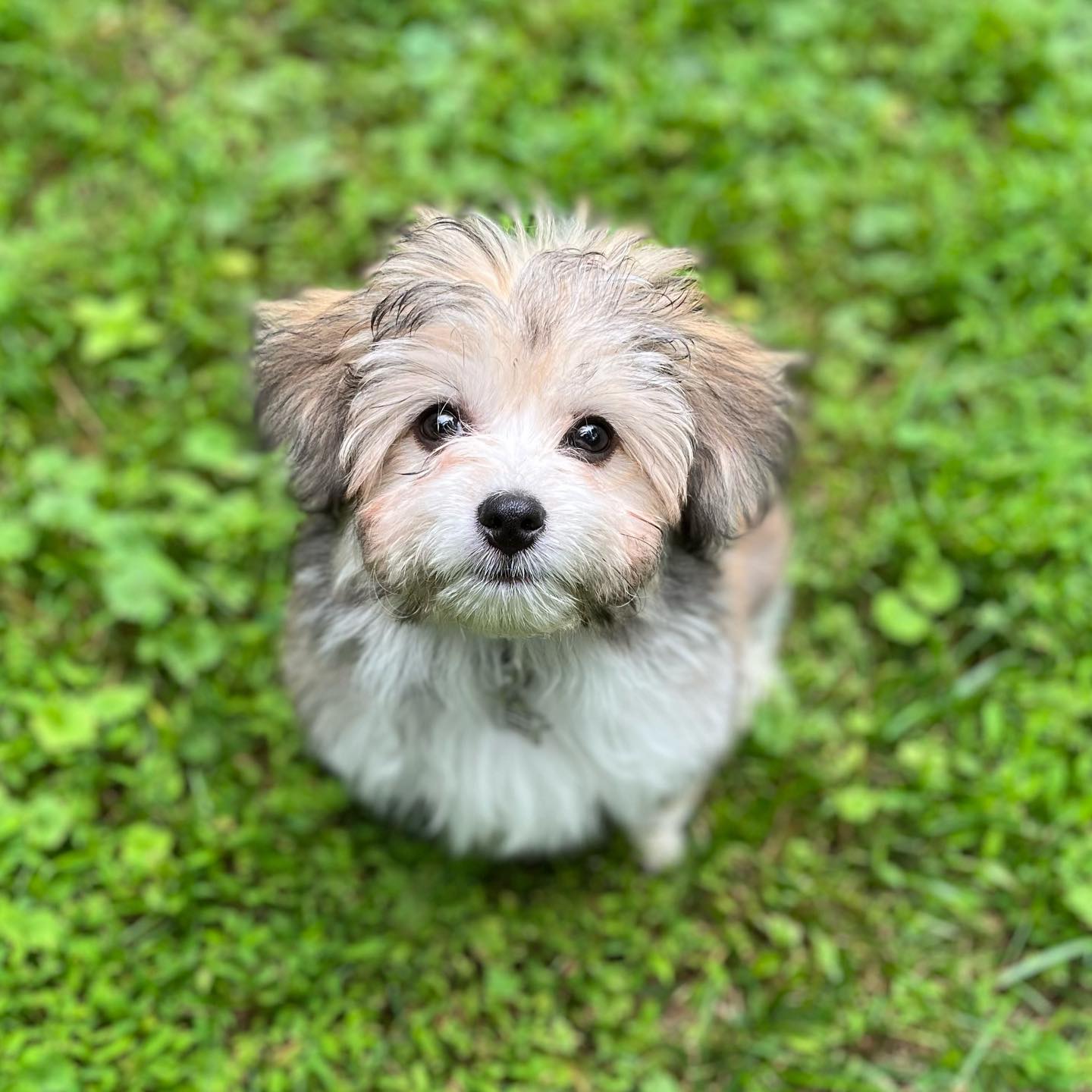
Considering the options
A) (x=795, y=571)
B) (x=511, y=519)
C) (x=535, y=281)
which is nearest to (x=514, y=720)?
(x=511, y=519)

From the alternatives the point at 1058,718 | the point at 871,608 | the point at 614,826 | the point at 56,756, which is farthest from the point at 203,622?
the point at 1058,718

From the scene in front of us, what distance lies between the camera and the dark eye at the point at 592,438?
8.50 ft

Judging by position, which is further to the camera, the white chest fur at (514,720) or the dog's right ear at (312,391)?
the white chest fur at (514,720)

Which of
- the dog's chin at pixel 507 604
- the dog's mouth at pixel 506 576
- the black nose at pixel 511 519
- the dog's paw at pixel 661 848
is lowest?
the dog's paw at pixel 661 848

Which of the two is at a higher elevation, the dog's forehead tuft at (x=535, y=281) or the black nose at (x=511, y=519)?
the dog's forehead tuft at (x=535, y=281)

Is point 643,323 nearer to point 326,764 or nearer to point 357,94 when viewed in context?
point 326,764

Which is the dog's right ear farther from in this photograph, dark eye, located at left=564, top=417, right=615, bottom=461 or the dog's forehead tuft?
dark eye, located at left=564, top=417, right=615, bottom=461

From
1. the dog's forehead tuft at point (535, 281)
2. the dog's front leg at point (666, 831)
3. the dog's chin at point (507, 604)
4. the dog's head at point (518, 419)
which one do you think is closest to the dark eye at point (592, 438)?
the dog's head at point (518, 419)

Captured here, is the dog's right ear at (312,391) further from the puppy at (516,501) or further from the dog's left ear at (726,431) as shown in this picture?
the dog's left ear at (726,431)

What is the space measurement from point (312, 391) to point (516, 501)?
1.88ft

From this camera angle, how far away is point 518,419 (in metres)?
2.58

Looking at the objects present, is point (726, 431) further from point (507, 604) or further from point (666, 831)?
point (666, 831)

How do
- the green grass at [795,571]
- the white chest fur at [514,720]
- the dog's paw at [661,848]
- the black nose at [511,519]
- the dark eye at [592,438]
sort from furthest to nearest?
the dog's paw at [661,848] < the green grass at [795,571] < the white chest fur at [514,720] < the dark eye at [592,438] < the black nose at [511,519]

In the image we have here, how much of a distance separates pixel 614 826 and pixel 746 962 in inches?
22.1
